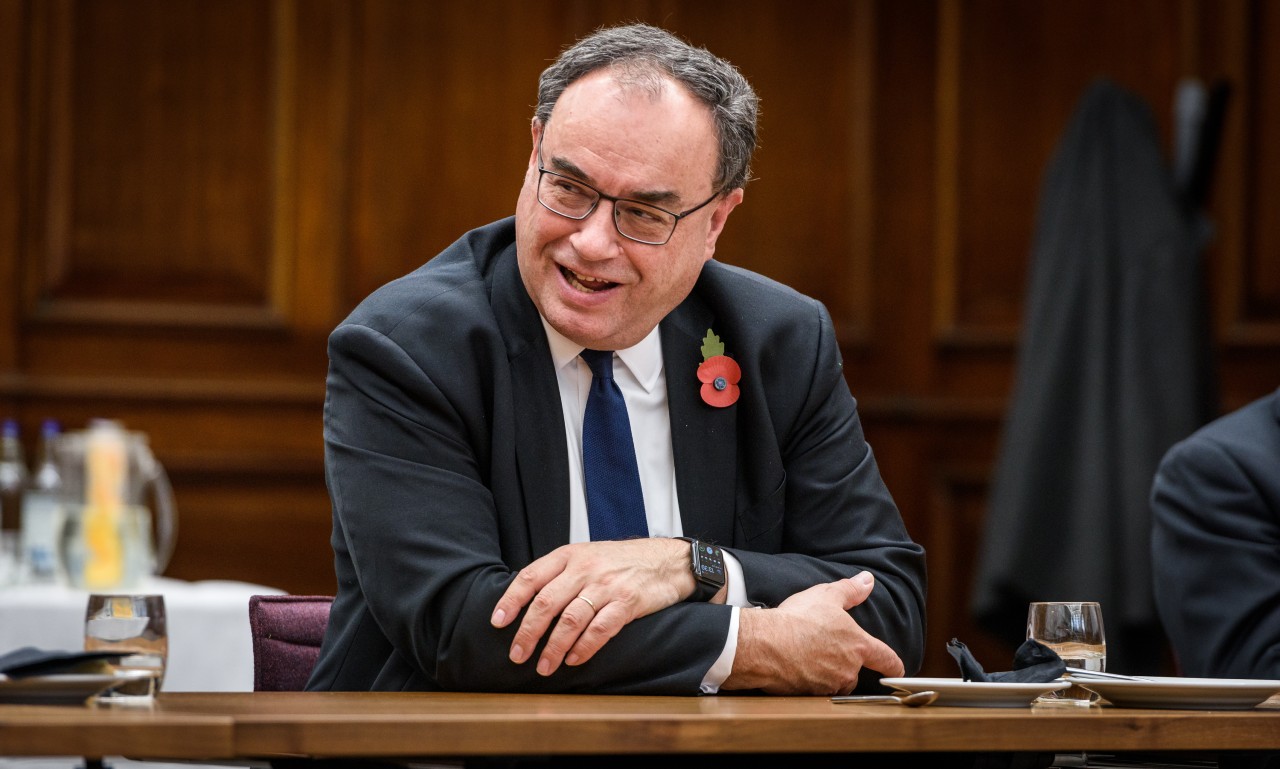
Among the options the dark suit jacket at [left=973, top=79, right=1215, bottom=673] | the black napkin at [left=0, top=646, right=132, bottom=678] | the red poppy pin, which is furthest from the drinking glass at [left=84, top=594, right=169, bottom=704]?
the dark suit jacket at [left=973, top=79, right=1215, bottom=673]

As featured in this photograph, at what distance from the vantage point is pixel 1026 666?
73.8 inches

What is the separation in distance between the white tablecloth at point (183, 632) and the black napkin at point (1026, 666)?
188 centimetres

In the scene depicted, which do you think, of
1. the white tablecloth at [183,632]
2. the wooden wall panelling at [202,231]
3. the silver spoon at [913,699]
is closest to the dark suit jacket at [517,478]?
the silver spoon at [913,699]

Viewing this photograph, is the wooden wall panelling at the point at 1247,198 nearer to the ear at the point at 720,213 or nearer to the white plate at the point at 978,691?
the ear at the point at 720,213

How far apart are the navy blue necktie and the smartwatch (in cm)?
18

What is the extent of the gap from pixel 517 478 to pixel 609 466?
0.48 feet

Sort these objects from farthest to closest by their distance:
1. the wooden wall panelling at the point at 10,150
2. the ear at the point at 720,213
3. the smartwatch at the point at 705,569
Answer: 1. the wooden wall panelling at the point at 10,150
2. the ear at the point at 720,213
3. the smartwatch at the point at 705,569

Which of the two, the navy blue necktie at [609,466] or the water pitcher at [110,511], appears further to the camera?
the water pitcher at [110,511]

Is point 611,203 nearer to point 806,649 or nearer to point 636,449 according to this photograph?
point 636,449

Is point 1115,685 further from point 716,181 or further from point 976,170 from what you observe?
point 976,170

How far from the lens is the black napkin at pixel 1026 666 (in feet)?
5.95

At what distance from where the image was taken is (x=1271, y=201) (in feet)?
16.5

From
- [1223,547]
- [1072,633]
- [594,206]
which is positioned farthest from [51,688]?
[1223,547]

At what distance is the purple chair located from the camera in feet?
7.13
